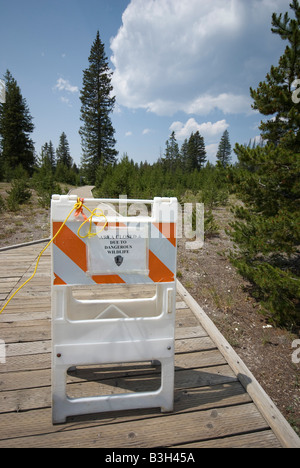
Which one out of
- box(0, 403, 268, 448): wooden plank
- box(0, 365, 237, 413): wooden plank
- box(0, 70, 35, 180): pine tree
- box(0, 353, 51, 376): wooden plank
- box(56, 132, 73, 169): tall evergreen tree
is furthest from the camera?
box(56, 132, 73, 169): tall evergreen tree

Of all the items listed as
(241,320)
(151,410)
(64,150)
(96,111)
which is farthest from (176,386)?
(64,150)

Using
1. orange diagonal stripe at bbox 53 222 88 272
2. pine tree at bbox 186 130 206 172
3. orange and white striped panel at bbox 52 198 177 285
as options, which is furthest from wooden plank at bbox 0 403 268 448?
pine tree at bbox 186 130 206 172

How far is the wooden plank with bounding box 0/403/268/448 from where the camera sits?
1.58m

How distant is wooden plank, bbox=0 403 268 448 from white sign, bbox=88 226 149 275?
3.47ft

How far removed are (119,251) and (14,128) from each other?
1563 inches

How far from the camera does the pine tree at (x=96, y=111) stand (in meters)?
33.9

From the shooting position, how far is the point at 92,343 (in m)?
1.70

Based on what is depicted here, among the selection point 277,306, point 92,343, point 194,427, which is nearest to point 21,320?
point 92,343

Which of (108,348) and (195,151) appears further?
(195,151)

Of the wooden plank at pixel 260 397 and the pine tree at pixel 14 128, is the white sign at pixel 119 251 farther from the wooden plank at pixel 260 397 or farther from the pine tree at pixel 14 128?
the pine tree at pixel 14 128

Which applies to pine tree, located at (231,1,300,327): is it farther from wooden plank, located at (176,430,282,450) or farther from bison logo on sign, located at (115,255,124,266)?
bison logo on sign, located at (115,255,124,266)

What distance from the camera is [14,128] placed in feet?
111

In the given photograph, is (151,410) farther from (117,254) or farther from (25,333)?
(25,333)
